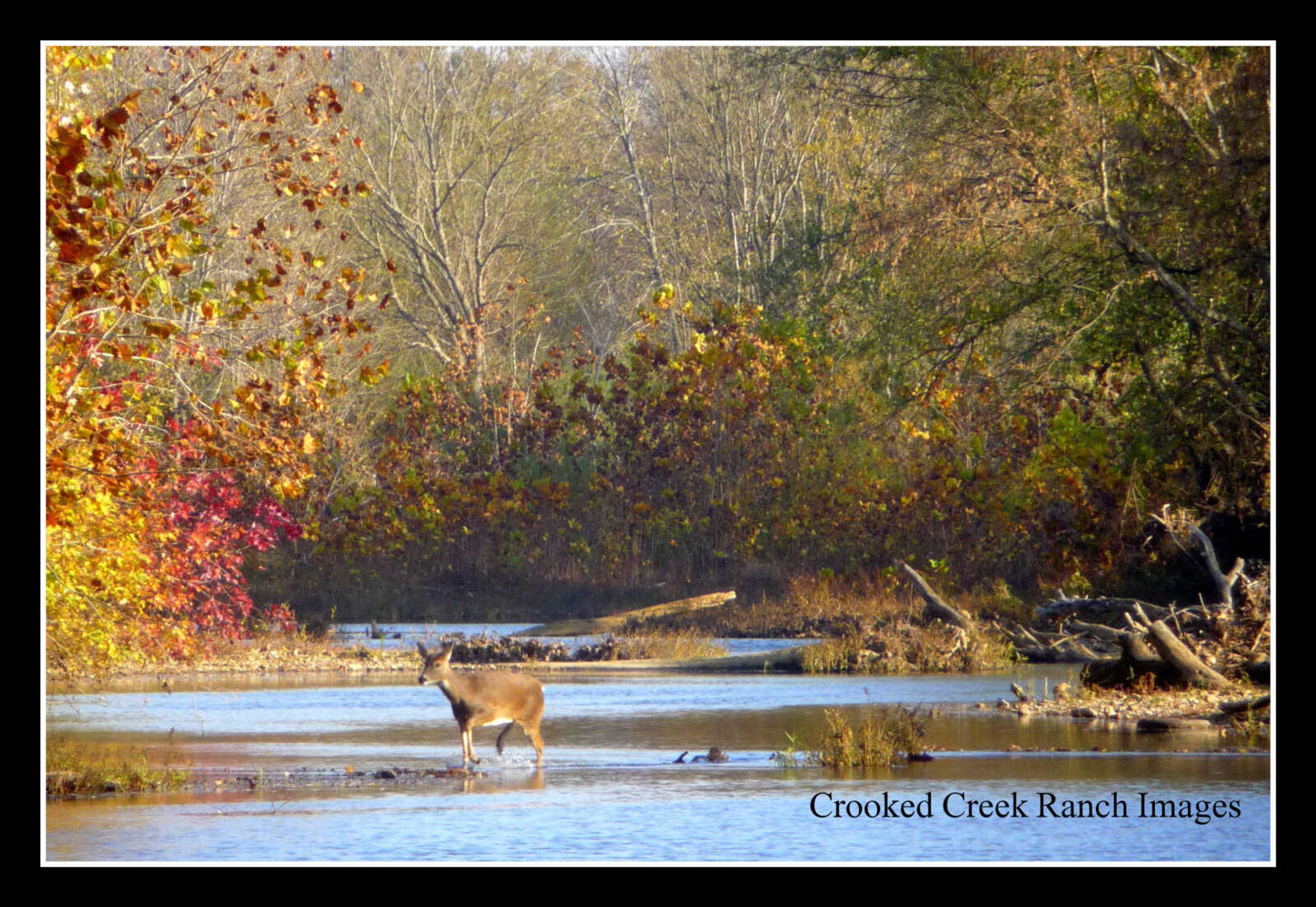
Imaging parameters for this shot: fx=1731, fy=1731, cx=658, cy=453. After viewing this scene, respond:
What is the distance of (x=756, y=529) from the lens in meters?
33.9

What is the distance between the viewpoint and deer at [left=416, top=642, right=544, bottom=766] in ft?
47.2

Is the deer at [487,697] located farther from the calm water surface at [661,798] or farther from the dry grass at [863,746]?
the dry grass at [863,746]

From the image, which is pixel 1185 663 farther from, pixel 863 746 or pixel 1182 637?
pixel 863 746

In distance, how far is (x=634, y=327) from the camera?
160ft

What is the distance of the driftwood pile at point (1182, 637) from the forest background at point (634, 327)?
6.87 feet

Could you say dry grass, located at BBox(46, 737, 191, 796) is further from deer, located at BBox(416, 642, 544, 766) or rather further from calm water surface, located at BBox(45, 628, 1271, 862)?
deer, located at BBox(416, 642, 544, 766)

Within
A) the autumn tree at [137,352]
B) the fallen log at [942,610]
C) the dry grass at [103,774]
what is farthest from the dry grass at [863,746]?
the fallen log at [942,610]

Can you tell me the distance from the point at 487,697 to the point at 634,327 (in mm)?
34785

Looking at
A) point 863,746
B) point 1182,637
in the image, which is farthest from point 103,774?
point 1182,637

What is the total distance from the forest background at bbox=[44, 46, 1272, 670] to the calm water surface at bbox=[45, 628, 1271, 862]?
2103 mm

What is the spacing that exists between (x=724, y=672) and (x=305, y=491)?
1399 cm

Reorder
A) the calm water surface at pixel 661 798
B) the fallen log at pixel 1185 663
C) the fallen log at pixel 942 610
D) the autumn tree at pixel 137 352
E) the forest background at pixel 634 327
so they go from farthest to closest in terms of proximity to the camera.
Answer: the fallen log at pixel 942 610 → the fallen log at pixel 1185 663 → the forest background at pixel 634 327 → the autumn tree at pixel 137 352 → the calm water surface at pixel 661 798

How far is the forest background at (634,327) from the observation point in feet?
47.1

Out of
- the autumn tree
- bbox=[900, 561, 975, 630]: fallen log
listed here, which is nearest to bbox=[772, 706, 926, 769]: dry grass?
the autumn tree
